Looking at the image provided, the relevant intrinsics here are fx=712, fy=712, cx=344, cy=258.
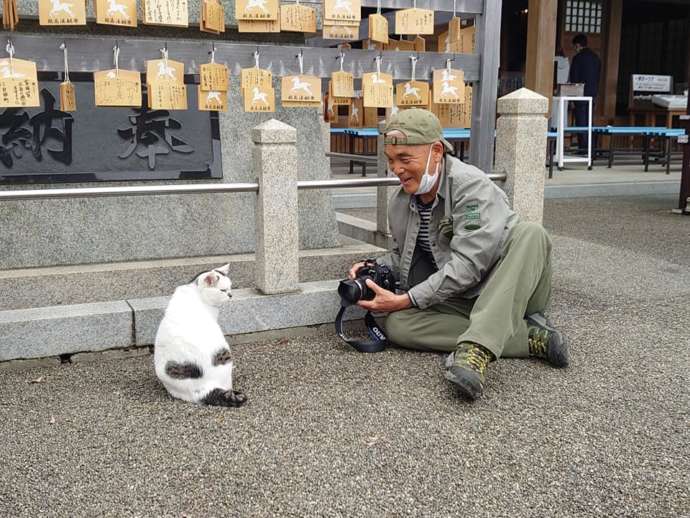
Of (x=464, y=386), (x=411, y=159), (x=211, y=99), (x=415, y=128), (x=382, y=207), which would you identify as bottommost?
(x=464, y=386)

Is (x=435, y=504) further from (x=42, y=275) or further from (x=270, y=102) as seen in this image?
(x=42, y=275)

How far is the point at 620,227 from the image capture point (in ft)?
26.0

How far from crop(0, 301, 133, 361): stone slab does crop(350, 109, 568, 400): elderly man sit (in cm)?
123

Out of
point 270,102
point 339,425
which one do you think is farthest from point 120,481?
point 270,102

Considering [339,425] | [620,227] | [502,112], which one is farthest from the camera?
[620,227]

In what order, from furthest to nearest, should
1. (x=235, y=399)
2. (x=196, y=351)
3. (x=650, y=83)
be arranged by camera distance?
(x=650, y=83)
(x=235, y=399)
(x=196, y=351)

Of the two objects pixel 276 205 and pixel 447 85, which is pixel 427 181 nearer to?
pixel 276 205

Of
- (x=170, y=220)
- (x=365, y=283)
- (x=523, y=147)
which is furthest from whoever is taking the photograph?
(x=170, y=220)

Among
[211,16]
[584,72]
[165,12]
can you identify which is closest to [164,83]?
[165,12]

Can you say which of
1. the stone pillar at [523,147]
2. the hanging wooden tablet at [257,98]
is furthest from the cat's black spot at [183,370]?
the stone pillar at [523,147]

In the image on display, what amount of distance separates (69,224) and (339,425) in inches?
126

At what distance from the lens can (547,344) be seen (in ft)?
11.4

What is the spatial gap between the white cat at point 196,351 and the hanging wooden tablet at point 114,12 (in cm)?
147

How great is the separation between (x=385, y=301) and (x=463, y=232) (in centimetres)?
50
